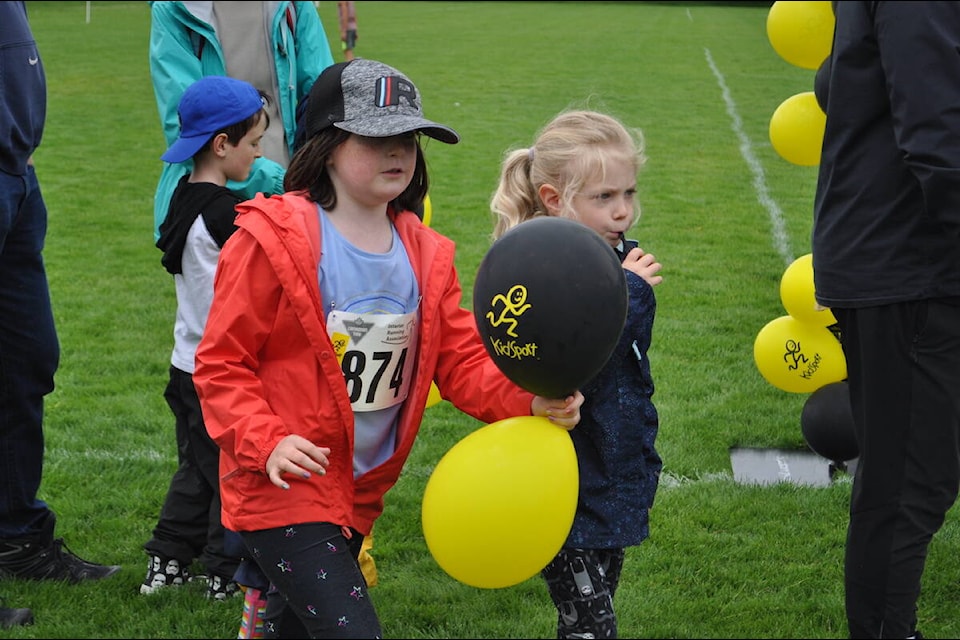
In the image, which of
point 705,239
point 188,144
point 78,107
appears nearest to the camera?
point 188,144

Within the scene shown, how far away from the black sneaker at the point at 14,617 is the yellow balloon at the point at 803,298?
122 inches

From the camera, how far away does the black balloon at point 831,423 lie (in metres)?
4.72

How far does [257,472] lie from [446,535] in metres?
0.49

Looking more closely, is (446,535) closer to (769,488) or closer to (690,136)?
(769,488)

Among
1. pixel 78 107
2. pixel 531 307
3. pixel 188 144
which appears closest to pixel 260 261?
pixel 531 307

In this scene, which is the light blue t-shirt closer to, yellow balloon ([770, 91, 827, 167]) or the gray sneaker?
the gray sneaker

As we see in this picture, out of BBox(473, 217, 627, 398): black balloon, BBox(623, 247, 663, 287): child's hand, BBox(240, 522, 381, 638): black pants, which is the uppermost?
BBox(473, 217, 627, 398): black balloon

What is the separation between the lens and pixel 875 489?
3270 mm

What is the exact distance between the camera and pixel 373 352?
9.91 ft

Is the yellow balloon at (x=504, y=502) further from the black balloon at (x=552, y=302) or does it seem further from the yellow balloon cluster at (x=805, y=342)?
the yellow balloon cluster at (x=805, y=342)

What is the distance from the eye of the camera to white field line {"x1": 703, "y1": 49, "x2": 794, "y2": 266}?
33.4 feet

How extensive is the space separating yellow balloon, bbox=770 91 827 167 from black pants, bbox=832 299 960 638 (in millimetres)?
1520

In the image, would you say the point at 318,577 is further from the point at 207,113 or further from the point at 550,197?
the point at 207,113

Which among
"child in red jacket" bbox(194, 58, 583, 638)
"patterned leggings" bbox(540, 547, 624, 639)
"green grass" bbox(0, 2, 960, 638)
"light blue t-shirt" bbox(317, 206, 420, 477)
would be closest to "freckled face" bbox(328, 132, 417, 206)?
"child in red jacket" bbox(194, 58, 583, 638)
